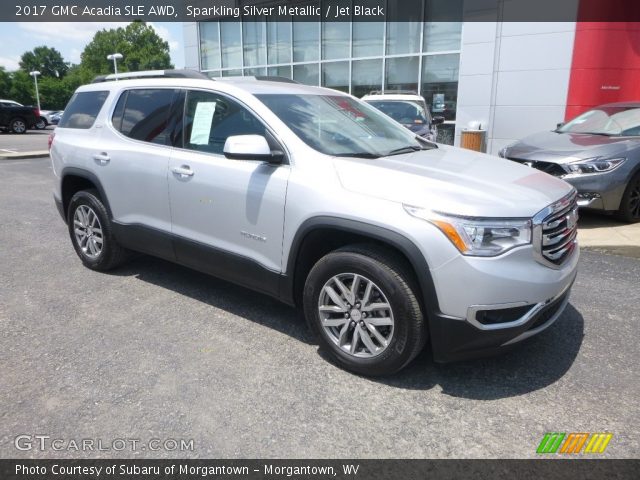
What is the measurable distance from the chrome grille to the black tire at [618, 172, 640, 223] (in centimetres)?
364

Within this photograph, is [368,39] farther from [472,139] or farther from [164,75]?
[164,75]

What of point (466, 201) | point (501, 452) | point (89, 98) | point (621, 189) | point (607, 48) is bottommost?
point (501, 452)

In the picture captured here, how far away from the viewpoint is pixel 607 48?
1031cm

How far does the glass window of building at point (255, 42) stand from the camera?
56.7 ft

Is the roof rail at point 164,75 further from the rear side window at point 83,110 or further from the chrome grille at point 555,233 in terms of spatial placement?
the chrome grille at point 555,233

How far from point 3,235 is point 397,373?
559 centimetres

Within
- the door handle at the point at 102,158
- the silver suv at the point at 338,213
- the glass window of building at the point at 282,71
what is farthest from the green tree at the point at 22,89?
the silver suv at the point at 338,213

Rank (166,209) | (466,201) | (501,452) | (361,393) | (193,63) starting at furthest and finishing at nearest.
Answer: (193,63) < (166,209) < (361,393) < (466,201) < (501,452)

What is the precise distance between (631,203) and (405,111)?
4.63m

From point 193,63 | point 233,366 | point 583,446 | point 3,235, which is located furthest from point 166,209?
point 193,63

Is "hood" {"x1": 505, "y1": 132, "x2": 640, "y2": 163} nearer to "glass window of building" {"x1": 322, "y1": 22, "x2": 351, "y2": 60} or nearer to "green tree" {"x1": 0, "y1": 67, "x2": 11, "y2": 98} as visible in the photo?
"glass window of building" {"x1": 322, "y1": 22, "x2": 351, "y2": 60}

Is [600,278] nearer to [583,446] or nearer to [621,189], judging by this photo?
[621,189]

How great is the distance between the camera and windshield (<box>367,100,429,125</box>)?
31.1 ft

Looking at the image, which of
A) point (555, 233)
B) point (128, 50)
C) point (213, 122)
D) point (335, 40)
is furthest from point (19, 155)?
point (128, 50)
